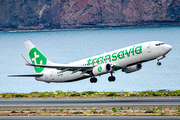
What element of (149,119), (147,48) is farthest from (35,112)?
(147,48)

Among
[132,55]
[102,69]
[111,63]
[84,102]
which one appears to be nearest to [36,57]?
[102,69]

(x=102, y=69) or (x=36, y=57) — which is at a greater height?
(x=36, y=57)

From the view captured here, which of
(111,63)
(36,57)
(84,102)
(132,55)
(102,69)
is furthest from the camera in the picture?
(36,57)

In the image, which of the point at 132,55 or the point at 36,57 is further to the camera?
the point at 36,57

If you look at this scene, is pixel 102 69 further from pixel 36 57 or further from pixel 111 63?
pixel 36 57

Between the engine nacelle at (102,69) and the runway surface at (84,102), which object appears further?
the engine nacelle at (102,69)

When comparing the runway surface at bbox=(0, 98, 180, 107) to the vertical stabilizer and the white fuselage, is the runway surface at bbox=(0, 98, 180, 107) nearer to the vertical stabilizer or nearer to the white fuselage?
the white fuselage

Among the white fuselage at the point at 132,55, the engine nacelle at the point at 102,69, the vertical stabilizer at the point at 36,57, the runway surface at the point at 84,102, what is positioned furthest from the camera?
the vertical stabilizer at the point at 36,57

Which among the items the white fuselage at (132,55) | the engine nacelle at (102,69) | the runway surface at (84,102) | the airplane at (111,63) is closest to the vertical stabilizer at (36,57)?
the airplane at (111,63)

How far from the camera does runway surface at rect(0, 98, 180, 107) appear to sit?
185 feet

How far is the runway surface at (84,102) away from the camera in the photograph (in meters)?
56.3

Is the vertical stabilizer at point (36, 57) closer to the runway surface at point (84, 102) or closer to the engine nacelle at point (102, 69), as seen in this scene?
the runway surface at point (84, 102)

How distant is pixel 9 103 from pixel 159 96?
2540cm

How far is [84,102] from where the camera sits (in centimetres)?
5984
